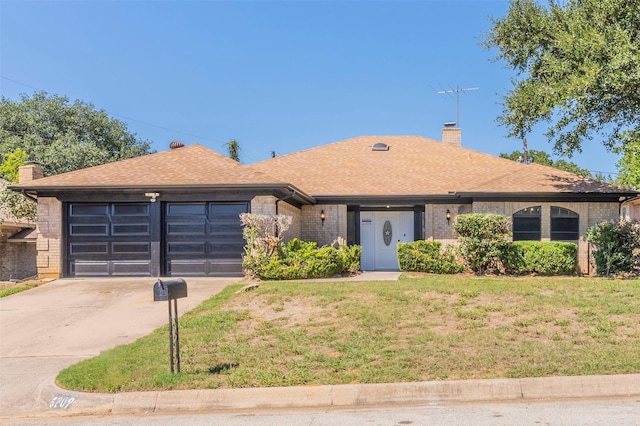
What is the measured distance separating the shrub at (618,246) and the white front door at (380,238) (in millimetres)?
6533

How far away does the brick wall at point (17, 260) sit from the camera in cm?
2106

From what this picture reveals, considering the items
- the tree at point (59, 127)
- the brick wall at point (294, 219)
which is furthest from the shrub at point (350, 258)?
the tree at point (59, 127)

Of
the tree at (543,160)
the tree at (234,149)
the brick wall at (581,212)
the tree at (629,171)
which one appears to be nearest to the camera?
the brick wall at (581,212)

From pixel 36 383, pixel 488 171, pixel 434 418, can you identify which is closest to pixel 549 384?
pixel 434 418

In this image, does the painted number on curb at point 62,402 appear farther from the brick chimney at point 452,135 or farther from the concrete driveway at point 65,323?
the brick chimney at point 452,135

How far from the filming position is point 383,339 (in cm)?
814

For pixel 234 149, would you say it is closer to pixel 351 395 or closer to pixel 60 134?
pixel 60 134

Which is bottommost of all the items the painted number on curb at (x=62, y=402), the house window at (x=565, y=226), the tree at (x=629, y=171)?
the painted number on curb at (x=62, y=402)

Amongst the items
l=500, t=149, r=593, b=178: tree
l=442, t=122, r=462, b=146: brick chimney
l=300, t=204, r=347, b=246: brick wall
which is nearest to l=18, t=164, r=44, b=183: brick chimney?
l=300, t=204, r=347, b=246: brick wall

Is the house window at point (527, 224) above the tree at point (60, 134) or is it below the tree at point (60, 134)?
below

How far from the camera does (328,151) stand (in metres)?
23.7

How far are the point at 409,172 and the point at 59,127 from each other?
33.9m

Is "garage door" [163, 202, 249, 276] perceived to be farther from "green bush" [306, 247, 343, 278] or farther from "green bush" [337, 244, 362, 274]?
"green bush" [337, 244, 362, 274]

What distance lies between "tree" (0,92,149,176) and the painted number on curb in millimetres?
34328
